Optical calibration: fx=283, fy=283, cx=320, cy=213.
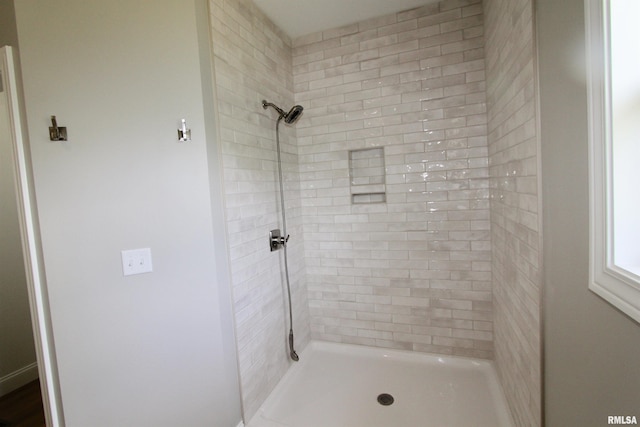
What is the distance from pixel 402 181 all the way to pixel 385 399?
5.06 ft

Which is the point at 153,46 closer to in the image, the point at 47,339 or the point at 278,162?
the point at 278,162

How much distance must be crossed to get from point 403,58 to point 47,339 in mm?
2656

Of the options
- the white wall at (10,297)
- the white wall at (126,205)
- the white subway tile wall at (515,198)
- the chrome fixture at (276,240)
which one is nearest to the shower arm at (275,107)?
the white wall at (126,205)

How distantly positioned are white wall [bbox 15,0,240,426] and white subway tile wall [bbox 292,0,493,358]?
3.60 ft

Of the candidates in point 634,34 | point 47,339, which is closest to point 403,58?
point 634,34

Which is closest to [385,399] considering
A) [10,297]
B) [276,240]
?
[276,240]

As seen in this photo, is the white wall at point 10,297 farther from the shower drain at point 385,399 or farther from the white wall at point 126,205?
the shower drain at point 385,399

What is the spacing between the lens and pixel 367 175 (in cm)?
234

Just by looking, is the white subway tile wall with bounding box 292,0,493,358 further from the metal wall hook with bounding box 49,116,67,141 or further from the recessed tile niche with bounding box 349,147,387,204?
the metal wall hook with bounding box 49,116,67,141

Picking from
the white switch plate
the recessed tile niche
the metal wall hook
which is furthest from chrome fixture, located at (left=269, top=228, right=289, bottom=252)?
the metal wall hook

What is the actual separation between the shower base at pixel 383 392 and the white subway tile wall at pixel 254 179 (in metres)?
0.17

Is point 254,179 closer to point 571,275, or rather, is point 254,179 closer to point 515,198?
point 515,198

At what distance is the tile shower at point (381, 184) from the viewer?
5.44 ft

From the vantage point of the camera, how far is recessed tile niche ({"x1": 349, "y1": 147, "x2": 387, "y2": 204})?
231 centimetres
